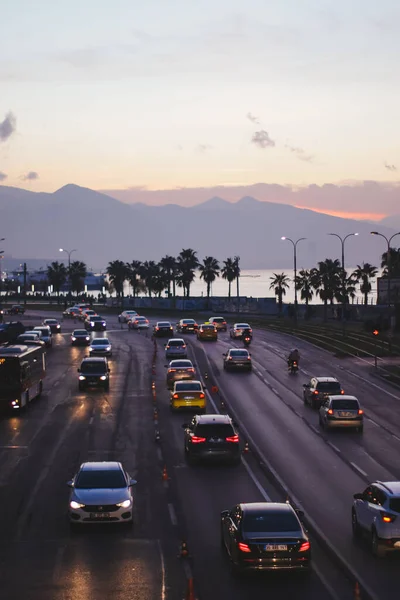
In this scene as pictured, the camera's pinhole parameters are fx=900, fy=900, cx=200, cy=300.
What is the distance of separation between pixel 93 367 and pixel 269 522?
3397cm

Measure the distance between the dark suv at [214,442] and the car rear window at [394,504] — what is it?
10.5 meters

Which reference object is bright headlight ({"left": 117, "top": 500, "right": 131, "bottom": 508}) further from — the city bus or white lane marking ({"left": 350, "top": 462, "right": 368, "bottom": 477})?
the city bus

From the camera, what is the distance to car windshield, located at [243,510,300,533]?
1598 cm

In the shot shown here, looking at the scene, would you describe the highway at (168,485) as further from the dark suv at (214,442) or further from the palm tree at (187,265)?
the palm tree at (187,265)

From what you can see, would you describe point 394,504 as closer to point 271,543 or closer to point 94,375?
point 271,543

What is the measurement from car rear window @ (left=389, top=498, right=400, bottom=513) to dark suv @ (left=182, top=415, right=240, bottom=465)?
1052cm

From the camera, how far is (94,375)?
160 ft

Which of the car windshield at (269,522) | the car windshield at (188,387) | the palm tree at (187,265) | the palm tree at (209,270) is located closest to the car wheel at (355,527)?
the car windshield at (269,522)

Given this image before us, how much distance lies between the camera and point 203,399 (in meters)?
40.1

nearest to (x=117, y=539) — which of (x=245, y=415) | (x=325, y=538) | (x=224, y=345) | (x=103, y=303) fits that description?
(x=325, y=538)

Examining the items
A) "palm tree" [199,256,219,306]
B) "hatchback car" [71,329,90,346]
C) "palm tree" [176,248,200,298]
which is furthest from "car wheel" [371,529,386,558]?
"palm tree" [176,248,200,298]

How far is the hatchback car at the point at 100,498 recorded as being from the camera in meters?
19.8

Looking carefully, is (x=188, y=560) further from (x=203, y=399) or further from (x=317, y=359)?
(x=317, y=359)

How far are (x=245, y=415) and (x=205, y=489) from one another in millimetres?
14911
